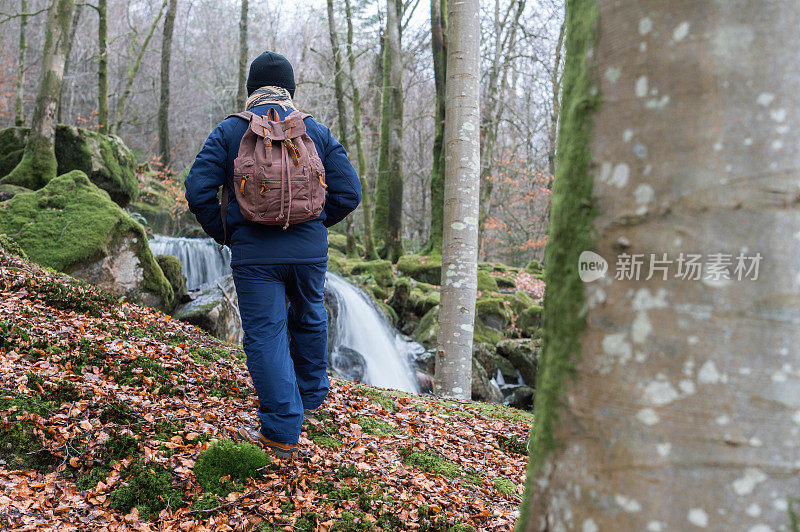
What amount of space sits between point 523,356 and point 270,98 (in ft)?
27.0

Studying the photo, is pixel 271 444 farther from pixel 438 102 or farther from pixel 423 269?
pixel 438 102

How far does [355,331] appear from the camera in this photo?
1045cm

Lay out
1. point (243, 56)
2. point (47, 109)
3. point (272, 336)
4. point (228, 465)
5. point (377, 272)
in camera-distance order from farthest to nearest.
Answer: point (243, 56) < point (377, 272) < point (47, 109) < point (272, 336) < point (228, 465)

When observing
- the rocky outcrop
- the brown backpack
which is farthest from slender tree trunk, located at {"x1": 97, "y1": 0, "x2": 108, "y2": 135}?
the brown backpack

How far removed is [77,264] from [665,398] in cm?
771

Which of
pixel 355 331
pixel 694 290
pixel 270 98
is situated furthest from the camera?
pixel 355 331

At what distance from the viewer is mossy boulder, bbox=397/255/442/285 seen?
15.0 meters

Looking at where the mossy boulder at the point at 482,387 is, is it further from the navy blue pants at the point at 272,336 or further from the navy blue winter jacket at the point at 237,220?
the navy blue winter jacket at the point at 237,220

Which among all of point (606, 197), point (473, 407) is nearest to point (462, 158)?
point (473, 407)

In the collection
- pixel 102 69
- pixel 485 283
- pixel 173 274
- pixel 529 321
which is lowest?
pixel 529 321

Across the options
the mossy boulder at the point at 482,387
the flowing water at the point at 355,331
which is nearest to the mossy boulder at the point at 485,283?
the flowing water at the point at 355,331

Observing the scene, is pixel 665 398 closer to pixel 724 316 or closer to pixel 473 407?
pixel 724 316

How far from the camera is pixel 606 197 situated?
4.19ft

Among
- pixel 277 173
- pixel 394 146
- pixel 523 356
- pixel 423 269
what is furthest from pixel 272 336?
pixel 394 146
